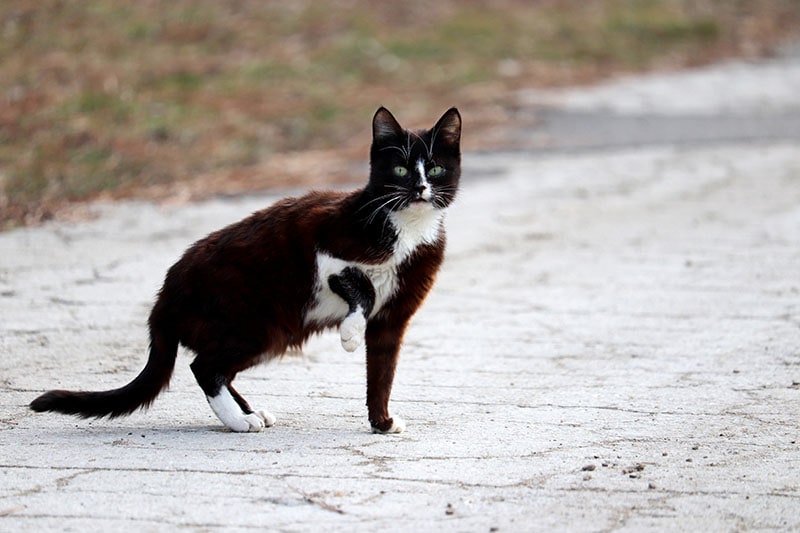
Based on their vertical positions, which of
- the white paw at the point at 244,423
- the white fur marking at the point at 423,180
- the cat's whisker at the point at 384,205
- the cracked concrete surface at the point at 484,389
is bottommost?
the cracked concrete surface at the point at 484,389

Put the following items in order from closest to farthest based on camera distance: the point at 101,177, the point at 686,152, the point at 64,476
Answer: the point at 64,476 → the point at 101,177 → the point at 686,152

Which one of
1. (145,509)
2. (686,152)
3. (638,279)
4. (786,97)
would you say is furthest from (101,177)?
(786,97)

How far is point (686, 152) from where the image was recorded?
11.3 m

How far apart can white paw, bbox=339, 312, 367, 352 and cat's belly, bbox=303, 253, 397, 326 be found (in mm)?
150

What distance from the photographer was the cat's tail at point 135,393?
454cm

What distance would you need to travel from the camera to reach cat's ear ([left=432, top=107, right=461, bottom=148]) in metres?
4.91

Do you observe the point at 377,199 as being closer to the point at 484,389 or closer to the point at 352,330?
the point at 352,330

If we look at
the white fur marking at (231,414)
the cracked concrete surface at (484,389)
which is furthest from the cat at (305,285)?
the cracked concrete surface at (484,389)

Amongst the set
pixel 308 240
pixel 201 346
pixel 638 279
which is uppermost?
pixel 308 240

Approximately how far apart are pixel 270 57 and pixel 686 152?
16.6 ft

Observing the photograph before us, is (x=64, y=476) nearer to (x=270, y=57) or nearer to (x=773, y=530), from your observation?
(x=773, y=530)

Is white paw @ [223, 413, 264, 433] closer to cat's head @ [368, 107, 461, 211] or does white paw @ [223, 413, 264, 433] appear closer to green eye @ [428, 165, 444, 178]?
cat's head @ [368, 107, 461, 211]

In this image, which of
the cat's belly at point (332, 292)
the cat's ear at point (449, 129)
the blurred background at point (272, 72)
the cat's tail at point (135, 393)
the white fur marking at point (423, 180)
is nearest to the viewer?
the cat's tail at point (135, 393)

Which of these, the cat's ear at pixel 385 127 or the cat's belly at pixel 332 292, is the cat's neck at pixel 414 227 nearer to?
the cat's belly at pixel 332 292
